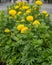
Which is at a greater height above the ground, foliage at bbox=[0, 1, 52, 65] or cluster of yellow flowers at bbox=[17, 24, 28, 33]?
cluster of yellow flowers at bbox=[17, 24, 28, 33]

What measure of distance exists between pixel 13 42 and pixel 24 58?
291 millimetres

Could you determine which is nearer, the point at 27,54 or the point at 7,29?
the point at 27,54

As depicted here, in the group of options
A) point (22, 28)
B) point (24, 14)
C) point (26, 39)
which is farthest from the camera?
point (24, 14)

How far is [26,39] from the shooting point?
216cm

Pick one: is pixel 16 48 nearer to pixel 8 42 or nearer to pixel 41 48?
pixel 8 42

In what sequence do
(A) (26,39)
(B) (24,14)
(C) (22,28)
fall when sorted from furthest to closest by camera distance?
(B) (24,14) → (C) (22,28) → (A) (26,39)

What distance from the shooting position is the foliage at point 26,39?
2062 millimetres

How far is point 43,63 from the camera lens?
6.57 feet

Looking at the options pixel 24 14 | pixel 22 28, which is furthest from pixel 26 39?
pixel 24 14

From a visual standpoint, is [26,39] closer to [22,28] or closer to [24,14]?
[22,28]

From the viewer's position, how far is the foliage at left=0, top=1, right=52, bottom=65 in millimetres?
2062

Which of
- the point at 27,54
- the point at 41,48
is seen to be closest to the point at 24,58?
the point at 27,54

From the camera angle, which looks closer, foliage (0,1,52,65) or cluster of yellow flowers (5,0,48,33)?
foliage (0,1,52,65)

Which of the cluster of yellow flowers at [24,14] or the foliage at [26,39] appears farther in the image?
the cluster of yellow flowers at [24,14]
